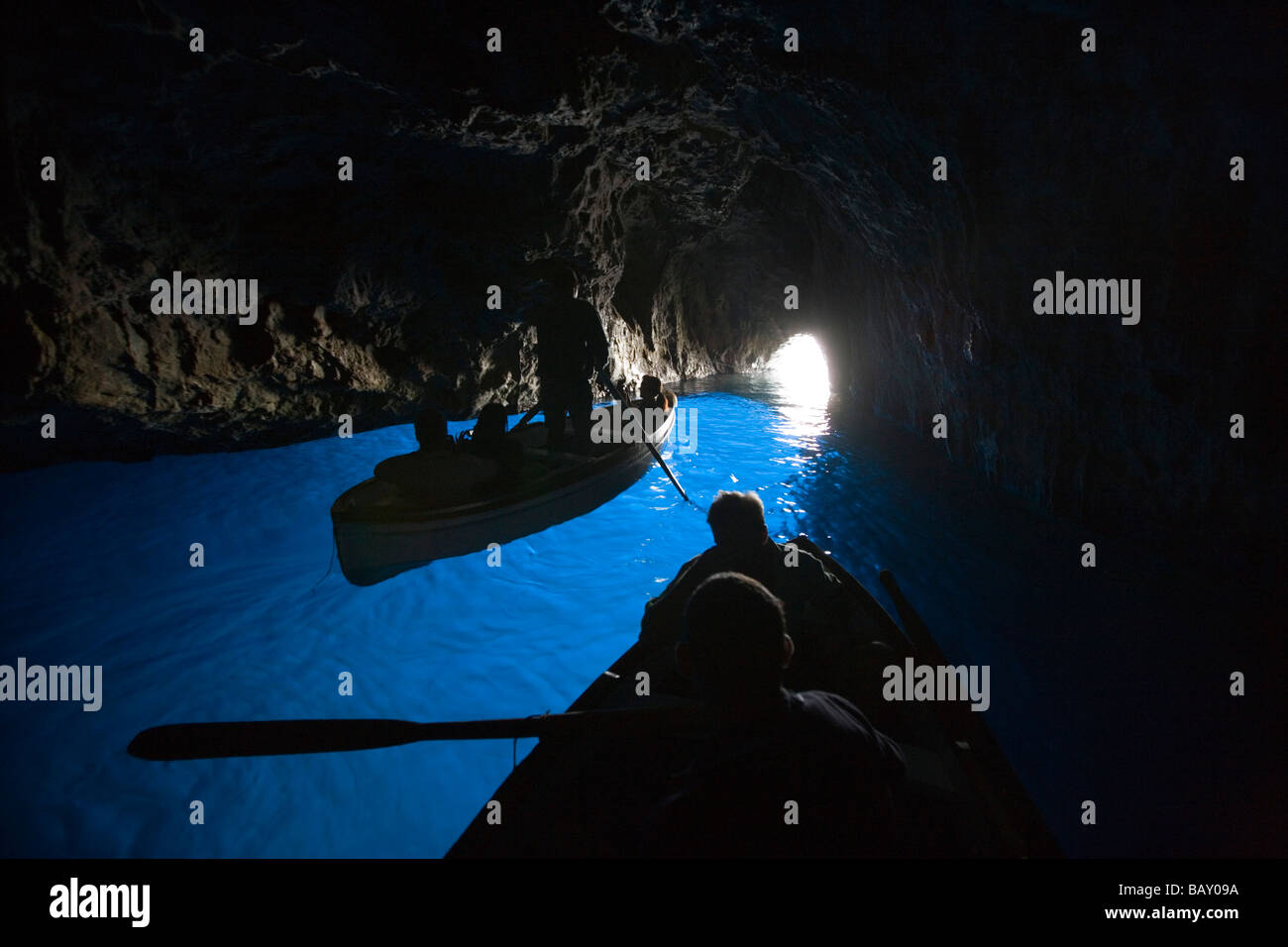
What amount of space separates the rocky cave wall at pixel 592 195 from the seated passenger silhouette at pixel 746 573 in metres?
4.95

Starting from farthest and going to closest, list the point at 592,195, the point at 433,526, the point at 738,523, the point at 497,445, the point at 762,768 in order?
the point at 592,195
the point at 497,445
the point at 433,526
the point at 738,523
the point at 762,768

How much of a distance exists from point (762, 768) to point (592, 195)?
642 inches

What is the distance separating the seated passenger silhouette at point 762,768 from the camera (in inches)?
58.8

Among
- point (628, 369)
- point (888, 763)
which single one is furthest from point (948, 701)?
point (628, 369)

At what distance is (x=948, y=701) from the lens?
2830mm

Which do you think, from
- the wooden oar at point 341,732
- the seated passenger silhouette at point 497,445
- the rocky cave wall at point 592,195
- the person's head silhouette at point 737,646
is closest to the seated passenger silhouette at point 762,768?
the person's head silhouette at point 737,646

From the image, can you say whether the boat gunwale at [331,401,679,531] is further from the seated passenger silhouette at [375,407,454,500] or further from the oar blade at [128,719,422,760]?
the oar blade at [128,719,422,760]

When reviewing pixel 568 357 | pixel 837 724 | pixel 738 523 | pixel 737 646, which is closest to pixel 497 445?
pixel 568 357

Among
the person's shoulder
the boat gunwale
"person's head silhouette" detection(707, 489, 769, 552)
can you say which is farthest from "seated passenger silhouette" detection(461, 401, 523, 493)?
the person's shoulder

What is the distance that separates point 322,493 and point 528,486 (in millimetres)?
5304

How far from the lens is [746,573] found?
3350 millimetres

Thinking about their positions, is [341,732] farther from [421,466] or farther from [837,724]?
[421,466]

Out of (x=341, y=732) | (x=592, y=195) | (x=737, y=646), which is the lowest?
(x=341, y=732)

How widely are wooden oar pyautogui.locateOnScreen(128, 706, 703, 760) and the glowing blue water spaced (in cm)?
127
